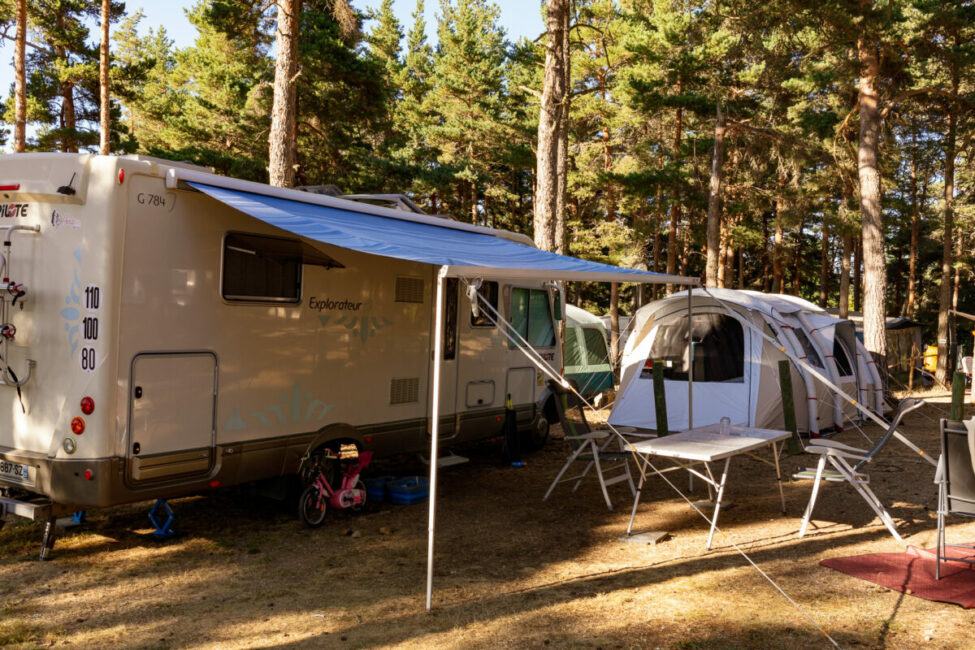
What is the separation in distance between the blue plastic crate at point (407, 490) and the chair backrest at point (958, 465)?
3936 millimetres

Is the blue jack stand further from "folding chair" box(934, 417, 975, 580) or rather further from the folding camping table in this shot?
"folding chair" box(934, 417, 975, 580)

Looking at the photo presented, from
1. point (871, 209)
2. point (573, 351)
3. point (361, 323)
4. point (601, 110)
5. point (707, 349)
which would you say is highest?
point (601, 110)

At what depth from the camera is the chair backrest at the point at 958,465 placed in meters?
4.55

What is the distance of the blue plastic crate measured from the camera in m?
6.61

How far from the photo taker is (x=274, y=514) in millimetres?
6223

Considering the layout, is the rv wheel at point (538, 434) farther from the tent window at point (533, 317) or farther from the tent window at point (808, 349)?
the tent window at point (808, 349)

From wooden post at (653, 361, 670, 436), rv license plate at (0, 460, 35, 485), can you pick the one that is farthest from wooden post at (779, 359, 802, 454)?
rv license plate at (0, 460, 35, 485)

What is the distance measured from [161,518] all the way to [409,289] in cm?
264

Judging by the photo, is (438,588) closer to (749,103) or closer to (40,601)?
(40,601)

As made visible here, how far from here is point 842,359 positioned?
37.7 feet

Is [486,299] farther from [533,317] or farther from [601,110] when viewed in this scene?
[601,110]

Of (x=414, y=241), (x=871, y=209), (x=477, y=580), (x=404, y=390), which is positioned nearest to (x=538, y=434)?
(x=404, y=390)

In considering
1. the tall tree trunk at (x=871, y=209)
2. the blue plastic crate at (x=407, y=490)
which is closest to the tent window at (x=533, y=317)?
the blue plastic crate at (x=407, y=490)

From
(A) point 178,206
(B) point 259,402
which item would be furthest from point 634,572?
(A) point 178,206
